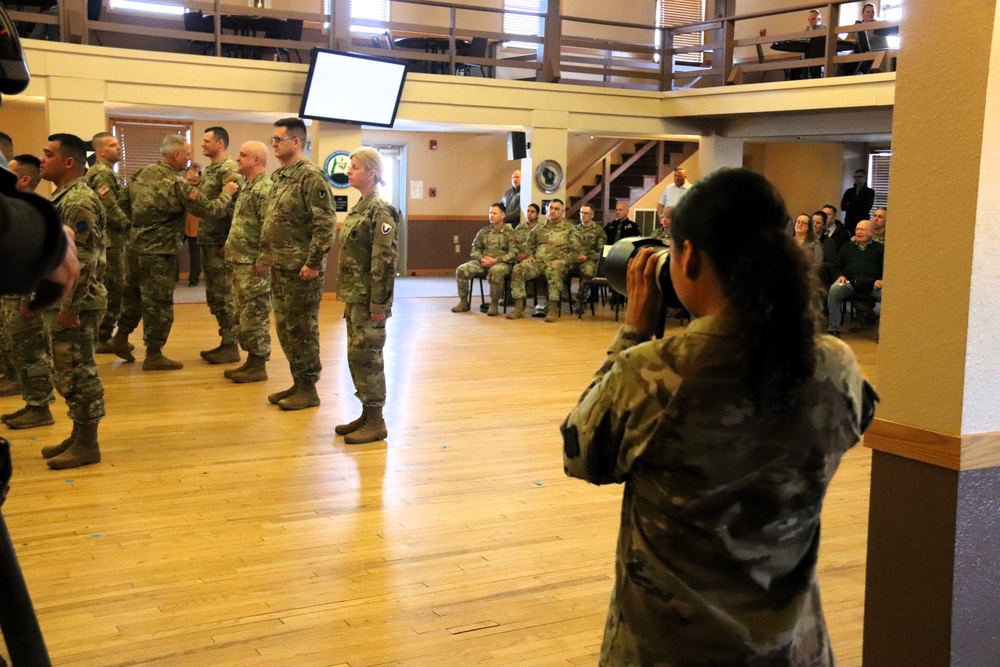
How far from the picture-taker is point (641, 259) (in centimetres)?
150

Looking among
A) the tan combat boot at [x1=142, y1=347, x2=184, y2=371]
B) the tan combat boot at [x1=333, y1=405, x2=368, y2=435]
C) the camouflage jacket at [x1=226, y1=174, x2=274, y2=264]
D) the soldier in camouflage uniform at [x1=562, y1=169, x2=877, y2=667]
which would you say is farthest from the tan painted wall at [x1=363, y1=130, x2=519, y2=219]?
the soldier in camouflage uniform at [x1=562, y1=169, x2=877, y2=667]

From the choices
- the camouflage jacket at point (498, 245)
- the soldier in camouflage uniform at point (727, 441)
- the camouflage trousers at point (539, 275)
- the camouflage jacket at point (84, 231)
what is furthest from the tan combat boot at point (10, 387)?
the camouflage jacket at point (498, 245)

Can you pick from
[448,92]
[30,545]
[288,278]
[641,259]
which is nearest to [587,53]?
[448,92]

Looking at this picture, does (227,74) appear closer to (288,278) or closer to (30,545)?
(288,278)

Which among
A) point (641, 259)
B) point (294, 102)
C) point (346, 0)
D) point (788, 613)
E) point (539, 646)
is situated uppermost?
point (346, 0)

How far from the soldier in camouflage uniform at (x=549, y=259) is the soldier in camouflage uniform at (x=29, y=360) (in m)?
6.20

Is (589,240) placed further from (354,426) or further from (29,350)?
(29,350)

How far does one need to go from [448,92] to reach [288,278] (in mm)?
6873

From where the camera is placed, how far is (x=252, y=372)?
257 inches

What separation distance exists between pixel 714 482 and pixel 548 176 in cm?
1159

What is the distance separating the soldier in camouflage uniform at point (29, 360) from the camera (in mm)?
4934

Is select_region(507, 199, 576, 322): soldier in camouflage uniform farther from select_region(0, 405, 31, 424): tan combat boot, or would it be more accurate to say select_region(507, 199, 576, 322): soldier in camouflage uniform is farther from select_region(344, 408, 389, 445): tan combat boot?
select_region(0, 405, 31, 424): tan combat boot

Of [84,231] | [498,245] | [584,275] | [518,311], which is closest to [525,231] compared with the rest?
[498,245]

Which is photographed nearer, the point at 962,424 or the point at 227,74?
the point at 962,424
